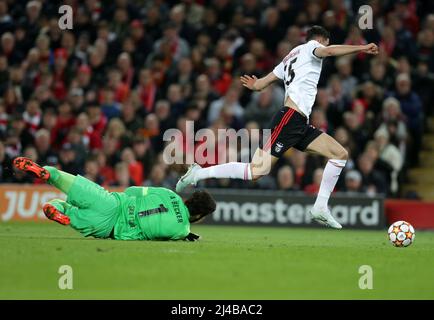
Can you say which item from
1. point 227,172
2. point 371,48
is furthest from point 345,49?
point 227,172

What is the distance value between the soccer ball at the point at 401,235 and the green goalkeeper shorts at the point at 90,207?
3515 mm

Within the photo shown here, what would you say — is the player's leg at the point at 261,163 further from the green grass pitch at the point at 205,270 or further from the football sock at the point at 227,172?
the green grass pitch at the point at 205,270

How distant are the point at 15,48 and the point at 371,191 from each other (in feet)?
27.1

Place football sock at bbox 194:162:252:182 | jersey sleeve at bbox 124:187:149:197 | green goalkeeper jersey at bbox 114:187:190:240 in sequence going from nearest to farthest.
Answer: green goalkeeper jersey at bbox 114:187:190:240, jersey sleeve at bbox 124:187:149:197, football sock at bbox 194:162:252:182

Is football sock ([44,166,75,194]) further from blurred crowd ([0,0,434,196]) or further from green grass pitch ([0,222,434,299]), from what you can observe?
blurred crowd ([0,0,434,196])

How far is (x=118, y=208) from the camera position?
10.8m

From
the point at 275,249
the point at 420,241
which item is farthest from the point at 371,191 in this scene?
the point at 275,249

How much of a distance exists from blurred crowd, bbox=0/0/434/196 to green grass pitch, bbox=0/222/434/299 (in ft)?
22.3

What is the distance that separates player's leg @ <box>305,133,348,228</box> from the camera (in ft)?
39.7

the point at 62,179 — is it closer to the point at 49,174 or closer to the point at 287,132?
the point at 49,174

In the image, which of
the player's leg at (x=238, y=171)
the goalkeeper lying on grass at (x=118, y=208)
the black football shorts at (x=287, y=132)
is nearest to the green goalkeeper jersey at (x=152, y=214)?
the goalkeeper lying on grass at (x=118, y=208)

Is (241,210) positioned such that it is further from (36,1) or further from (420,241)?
(36,1)

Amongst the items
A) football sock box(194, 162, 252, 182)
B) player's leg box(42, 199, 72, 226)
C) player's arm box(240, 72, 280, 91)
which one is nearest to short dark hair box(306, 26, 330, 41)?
player's arm box(240, 72, 280, 91)

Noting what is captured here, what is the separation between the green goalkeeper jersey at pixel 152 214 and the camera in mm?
10727
